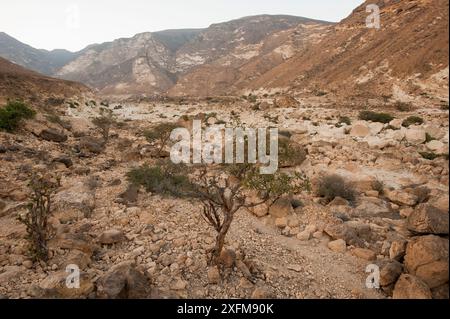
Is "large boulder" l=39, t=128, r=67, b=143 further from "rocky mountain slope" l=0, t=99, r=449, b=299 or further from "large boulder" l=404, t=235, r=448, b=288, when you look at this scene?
"large boulder" l=404, t=235, r=448, b=288

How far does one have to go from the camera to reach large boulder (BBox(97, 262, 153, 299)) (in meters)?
4.06

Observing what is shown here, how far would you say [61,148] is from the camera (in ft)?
43.5

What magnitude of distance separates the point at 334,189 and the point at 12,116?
1388cm

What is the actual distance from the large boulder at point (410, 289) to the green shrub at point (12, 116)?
15313 mm

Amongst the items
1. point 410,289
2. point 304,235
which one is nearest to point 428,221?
point 410,289

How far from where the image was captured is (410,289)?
410 centimetres

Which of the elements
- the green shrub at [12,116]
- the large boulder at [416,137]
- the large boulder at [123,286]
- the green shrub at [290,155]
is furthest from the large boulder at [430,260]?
the green shrub at [12,116]

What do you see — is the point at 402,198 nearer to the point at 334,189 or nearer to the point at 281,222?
the point at 334,189

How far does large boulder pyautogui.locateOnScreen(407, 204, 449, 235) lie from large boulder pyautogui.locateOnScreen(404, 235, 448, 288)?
448 mm

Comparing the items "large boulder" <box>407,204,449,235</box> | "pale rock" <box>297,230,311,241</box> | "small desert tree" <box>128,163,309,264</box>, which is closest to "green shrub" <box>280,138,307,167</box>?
"small desert tree" <box>128,163,309,264</box>

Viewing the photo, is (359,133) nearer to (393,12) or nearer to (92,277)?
(92,277)

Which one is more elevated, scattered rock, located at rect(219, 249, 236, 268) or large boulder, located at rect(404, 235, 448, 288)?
large boulder, located at rect(404, 235, 448, 288)

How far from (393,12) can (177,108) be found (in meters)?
31.8

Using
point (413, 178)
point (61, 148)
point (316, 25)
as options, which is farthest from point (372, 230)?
point (316, 25)
